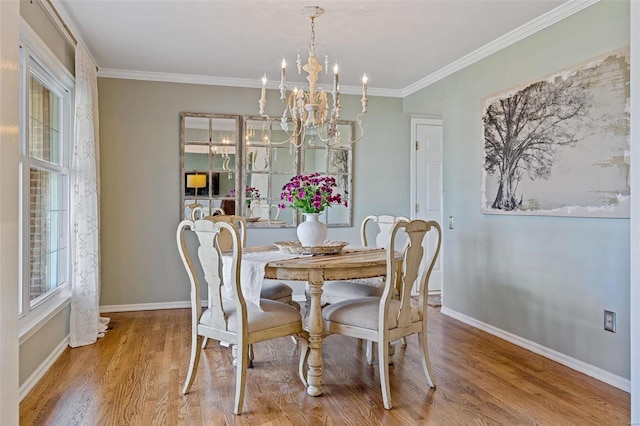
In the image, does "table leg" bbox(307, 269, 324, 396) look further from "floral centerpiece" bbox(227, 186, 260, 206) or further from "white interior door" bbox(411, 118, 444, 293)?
"white interior door" bbox(411, 118, 444, 293)

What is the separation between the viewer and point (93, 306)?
3.63 m

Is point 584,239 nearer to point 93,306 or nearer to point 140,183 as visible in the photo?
point 93,306

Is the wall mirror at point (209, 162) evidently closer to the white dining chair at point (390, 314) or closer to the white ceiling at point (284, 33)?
the white ceiling at point (284, 33)

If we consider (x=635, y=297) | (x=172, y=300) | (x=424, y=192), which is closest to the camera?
(x=635, y=297)

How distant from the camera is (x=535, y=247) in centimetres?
338

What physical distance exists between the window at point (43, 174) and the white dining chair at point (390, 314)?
1.91 m

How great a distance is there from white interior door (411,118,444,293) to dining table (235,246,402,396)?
2.81 meters

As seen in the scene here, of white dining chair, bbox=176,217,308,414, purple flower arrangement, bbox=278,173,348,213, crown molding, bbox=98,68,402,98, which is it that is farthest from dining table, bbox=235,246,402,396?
crown molding, bbox=98,68,402,98

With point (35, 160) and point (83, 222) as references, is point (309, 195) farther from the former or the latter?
point (83, 222)

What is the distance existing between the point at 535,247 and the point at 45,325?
11.4 feet

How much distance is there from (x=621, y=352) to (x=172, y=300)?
394cm

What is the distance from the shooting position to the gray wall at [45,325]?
104 inches

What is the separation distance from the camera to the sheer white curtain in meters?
3.58

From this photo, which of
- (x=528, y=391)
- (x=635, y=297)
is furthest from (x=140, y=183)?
(x=635, y=297)
